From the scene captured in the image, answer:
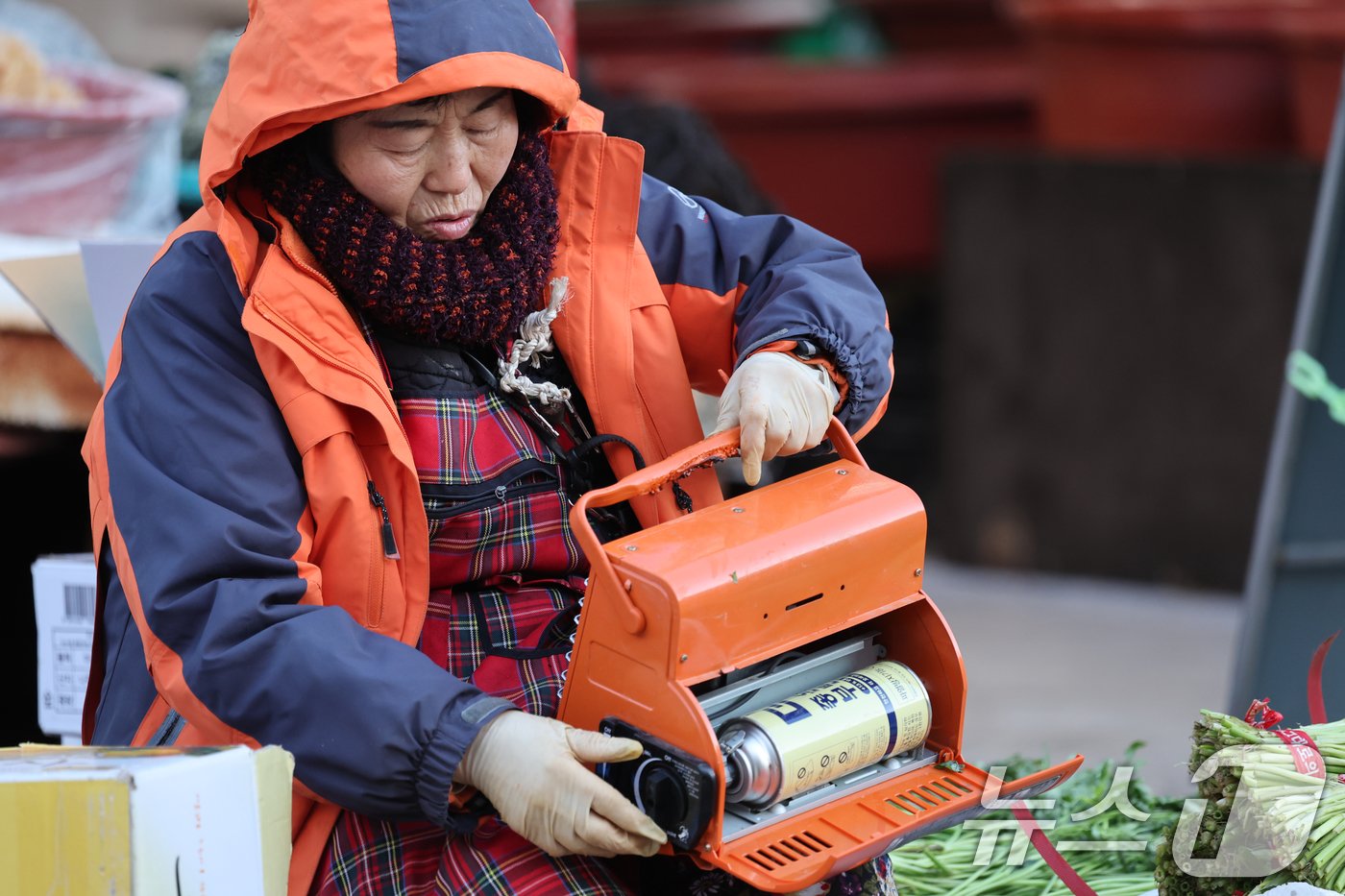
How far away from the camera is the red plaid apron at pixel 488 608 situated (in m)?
1.77

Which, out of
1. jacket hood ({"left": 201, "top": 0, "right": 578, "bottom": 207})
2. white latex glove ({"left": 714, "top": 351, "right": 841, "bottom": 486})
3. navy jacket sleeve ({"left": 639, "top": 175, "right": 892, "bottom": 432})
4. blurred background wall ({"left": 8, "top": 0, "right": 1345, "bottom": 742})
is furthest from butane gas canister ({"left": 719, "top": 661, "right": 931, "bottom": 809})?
blurred background wall ({"left": 8, "top": 0, "right": 1345, "bottom": 742})

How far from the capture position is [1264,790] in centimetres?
181

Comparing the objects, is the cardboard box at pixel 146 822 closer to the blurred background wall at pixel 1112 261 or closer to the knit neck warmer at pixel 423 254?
the knit neck warmer at pixel 423 254

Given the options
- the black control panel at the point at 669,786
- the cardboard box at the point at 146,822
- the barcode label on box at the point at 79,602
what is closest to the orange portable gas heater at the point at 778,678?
the black control panel at the point at 669,786

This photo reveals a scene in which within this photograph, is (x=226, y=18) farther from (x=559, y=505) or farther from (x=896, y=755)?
(x=896, y=755)

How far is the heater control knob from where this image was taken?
1.63 meters

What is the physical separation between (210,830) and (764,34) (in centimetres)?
659

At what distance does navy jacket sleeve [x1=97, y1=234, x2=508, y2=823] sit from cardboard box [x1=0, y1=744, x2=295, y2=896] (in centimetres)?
10

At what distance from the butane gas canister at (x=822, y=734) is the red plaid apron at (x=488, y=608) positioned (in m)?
0.16

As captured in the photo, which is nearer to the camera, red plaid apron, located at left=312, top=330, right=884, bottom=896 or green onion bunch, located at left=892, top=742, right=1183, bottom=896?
red plaid apron, located at left=312, top=330, right=884, bottom=896

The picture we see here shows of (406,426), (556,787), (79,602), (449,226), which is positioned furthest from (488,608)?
(79,602)

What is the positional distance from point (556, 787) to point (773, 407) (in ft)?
1.60

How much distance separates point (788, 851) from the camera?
1673 millimetres

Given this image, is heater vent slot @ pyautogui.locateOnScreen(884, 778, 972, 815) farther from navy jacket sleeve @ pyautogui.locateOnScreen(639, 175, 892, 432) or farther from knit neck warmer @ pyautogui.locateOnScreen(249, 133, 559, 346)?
knit neck warmer @ pyautogui.locateOnScreen(249, 133, 559, 346)
